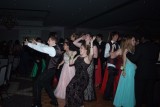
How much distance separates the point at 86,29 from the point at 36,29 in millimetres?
4436

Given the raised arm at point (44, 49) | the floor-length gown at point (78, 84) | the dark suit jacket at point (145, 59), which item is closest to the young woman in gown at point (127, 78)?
the dark suit jacket at point (145, 59)

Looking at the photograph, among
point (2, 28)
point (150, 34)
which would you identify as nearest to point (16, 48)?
point (150, 34)

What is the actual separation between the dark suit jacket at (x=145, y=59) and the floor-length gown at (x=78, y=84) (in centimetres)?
92

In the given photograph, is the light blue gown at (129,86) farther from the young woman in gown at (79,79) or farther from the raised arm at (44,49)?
the raised arm at (44,49)

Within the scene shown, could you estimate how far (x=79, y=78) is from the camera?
3.79m

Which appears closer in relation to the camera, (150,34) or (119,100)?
(150,34)

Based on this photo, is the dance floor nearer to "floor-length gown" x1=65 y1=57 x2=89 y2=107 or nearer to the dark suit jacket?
"floor-length gown" x1=65 y1=57 x2=89 y2=107

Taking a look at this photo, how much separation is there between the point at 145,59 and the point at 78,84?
1.29 m

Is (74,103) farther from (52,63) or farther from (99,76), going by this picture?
(99,76)

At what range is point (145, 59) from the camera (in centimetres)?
385

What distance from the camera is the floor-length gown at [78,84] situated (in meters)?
3.79

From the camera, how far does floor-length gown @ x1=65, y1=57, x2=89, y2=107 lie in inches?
149

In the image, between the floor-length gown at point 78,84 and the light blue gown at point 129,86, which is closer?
the floor-length gown at point 78,84

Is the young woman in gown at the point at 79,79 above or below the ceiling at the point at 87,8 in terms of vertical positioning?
below
